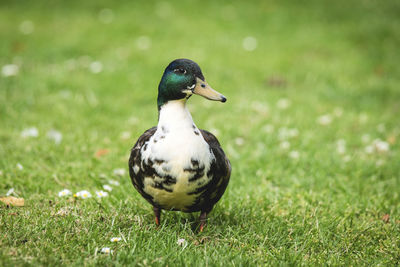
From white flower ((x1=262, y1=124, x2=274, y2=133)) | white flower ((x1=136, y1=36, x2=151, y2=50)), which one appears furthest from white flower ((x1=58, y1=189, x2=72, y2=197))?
white flower ((x1=136, y1=36, x2=151, y2=50))

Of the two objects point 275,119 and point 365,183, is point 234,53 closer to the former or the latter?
point 275,119

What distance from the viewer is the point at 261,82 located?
256 inches

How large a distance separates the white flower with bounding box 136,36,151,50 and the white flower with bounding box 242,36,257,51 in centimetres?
172

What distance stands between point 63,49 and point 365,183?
539 cm

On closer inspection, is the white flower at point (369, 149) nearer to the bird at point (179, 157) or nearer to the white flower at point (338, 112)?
the white flower at point (338, 112)

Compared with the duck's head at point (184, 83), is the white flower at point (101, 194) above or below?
below

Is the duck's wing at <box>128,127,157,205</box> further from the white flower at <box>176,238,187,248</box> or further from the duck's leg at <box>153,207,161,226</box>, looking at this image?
the white flower at <box>176,238,187,248</box>

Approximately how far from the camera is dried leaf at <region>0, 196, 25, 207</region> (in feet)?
9.41

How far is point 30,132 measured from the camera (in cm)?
443

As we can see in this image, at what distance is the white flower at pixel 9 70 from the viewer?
19.4ft

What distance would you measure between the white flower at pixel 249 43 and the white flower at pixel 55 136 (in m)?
4.10

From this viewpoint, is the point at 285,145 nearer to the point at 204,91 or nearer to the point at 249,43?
the point at 204,91

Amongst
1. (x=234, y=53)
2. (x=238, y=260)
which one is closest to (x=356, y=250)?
(x=238, y=260)

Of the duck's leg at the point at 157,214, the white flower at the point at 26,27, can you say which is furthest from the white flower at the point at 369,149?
the white flower at the point at 26,27
